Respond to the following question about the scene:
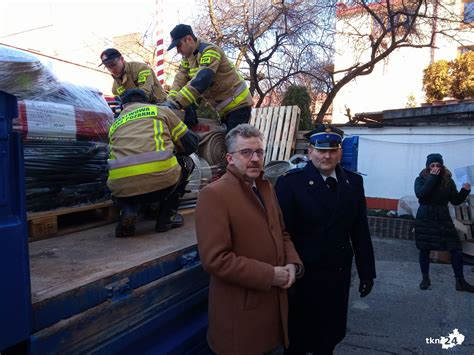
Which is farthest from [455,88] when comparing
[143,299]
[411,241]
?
[143,299]

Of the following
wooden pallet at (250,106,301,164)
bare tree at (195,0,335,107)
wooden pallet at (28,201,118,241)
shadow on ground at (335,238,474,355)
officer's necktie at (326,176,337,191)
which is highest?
bare tree at (195,0,335,107)

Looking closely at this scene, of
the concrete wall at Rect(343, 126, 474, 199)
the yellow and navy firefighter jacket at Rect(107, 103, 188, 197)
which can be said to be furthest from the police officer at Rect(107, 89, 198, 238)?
the concrete wall at Rect(343, 126, 474, 199)

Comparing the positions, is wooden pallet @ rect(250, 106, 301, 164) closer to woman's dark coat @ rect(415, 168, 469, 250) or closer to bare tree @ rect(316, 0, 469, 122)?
woman's dark coat @ rect(415, 168, 469, 250)

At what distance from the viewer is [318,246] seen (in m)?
2.39

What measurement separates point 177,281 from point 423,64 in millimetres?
21179

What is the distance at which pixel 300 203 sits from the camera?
2402 millimetres

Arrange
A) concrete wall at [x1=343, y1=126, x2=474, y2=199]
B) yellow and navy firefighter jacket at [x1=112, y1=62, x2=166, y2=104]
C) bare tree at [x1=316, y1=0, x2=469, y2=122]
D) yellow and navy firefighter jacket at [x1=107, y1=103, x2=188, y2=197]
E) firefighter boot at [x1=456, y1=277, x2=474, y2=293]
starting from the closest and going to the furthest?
yellow and navy firefighter jacket at [x1=107, y1=103, x2=188, y2=197] → yellow and navy firefighter jacket at [x1=112, y1=62, x2=166, y2=104] → firefighter boot at [x1=456, y1=277, x2=474, y2=293] → concrete wall at [x1=343, y1=126, x2=474, y2=199] → bare tree at [x1=316, y1=0, x2=469, y2=122]

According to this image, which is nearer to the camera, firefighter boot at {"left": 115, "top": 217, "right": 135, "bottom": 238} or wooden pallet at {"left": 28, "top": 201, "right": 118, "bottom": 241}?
wooden pallet at {"left": 28, "top": 201, "right": 118, "bottom": 241}

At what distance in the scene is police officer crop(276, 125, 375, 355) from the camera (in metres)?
2.39

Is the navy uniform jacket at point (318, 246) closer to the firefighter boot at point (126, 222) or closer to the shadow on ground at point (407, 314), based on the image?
the firefighter boot at point (126, 222)

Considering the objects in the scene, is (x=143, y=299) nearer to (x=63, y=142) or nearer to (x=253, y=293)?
(x=253, y=293)

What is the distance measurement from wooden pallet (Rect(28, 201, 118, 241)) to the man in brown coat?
3.60 feet

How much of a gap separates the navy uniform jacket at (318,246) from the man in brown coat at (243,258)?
37 centimetres

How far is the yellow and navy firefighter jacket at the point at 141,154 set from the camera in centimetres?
242
